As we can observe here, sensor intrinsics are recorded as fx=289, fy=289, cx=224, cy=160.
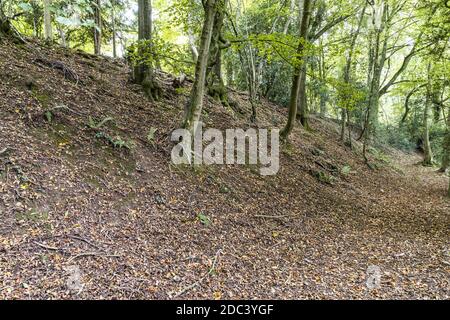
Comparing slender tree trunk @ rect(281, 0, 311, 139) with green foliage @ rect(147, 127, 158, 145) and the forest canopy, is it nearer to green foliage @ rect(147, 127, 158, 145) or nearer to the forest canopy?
the forest canopy

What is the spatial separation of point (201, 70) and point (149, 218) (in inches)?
122

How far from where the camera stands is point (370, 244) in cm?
550

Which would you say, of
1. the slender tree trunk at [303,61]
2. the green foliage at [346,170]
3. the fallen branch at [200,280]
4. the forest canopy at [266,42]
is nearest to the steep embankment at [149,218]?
the fallen branch at [200,280]

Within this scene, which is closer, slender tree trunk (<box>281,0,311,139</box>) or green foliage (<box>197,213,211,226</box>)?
green foliage (<box>197,213,211,226</box>)

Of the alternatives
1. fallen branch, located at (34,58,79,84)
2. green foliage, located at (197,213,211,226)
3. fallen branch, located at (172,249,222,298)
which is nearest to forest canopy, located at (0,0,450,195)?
fallen branch, located at (34,58,79,84)

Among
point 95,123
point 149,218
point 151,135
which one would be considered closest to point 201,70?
point 151,135

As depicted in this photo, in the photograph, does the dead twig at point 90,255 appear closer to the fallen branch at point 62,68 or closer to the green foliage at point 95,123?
the green foliage at point 95,123

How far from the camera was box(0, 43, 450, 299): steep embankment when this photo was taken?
339 cm

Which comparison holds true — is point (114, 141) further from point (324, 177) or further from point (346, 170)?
point (346, 170)

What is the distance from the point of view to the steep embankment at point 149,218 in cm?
339

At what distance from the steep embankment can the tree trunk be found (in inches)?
27.9

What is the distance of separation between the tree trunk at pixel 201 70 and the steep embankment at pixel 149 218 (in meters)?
0.71

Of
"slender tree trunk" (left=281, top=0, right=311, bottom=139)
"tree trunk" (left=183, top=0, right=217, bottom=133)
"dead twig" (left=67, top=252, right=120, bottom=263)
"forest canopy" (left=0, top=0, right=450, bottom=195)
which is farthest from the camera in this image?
"slender tree trunk" (left=281, top=0, right=311, bottom=139)
